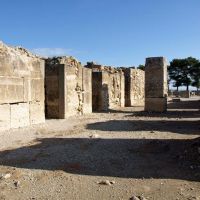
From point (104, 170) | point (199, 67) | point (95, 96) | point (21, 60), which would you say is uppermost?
point (199, 67)

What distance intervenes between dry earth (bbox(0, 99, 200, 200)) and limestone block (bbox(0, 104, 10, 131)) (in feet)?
1.13

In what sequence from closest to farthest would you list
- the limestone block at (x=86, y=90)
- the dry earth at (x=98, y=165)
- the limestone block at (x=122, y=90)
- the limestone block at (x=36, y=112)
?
the dry earth at (x=98, y=165) → the limestone block at (x=36, y=112) → the limestone block at (x=86, y=90) → the limestone block at (x=122, y=90)

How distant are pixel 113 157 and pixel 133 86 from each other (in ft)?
65.5

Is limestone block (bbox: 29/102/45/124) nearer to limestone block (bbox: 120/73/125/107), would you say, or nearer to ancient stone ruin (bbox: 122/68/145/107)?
limestone block (bbox: 120/73/125/107)

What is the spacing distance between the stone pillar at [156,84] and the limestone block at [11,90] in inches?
365

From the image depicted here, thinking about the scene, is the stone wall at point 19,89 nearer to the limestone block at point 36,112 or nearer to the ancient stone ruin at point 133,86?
the limestone block at point 36,112

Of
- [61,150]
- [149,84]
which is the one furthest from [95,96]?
[61,150]

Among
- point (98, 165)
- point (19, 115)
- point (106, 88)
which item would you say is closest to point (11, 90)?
point (19, 115)

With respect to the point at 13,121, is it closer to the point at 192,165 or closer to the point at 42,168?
the point at 42,168

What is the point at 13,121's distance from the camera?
11.0m

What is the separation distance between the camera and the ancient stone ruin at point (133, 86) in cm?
2548

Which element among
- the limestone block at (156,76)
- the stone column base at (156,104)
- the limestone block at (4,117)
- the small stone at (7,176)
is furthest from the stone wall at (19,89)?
the stone column base at (156,104)

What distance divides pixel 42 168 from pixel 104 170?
123cm

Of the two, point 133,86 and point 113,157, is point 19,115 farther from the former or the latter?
point 133,86
